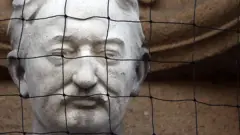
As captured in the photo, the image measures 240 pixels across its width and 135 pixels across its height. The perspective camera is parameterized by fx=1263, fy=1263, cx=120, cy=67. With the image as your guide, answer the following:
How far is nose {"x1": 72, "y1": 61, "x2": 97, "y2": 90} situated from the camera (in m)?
2.22

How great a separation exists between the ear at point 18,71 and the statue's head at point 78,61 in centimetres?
1

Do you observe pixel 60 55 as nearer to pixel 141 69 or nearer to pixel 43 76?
pixel 43 76

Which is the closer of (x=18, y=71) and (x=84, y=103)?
(x=84, y=103)

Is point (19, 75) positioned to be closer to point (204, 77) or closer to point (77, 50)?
point (77, 50)

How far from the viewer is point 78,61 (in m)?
2.25

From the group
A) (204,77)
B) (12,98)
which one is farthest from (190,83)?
(12,98)

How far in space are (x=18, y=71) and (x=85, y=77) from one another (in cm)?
21

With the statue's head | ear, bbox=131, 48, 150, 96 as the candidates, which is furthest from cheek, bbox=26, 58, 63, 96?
ear, bbox=131, 48, 150, 96

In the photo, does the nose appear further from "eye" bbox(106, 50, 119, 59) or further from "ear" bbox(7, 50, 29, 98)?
"ear" bbox(7, 50, 29, 98)

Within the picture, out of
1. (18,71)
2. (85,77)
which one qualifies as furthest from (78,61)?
(18,71)

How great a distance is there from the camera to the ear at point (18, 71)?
7.79ft

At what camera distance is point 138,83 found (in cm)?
240

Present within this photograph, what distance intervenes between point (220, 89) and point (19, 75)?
2.88ft

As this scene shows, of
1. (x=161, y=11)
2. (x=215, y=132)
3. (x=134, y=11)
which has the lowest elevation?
(x=215, y=132)
